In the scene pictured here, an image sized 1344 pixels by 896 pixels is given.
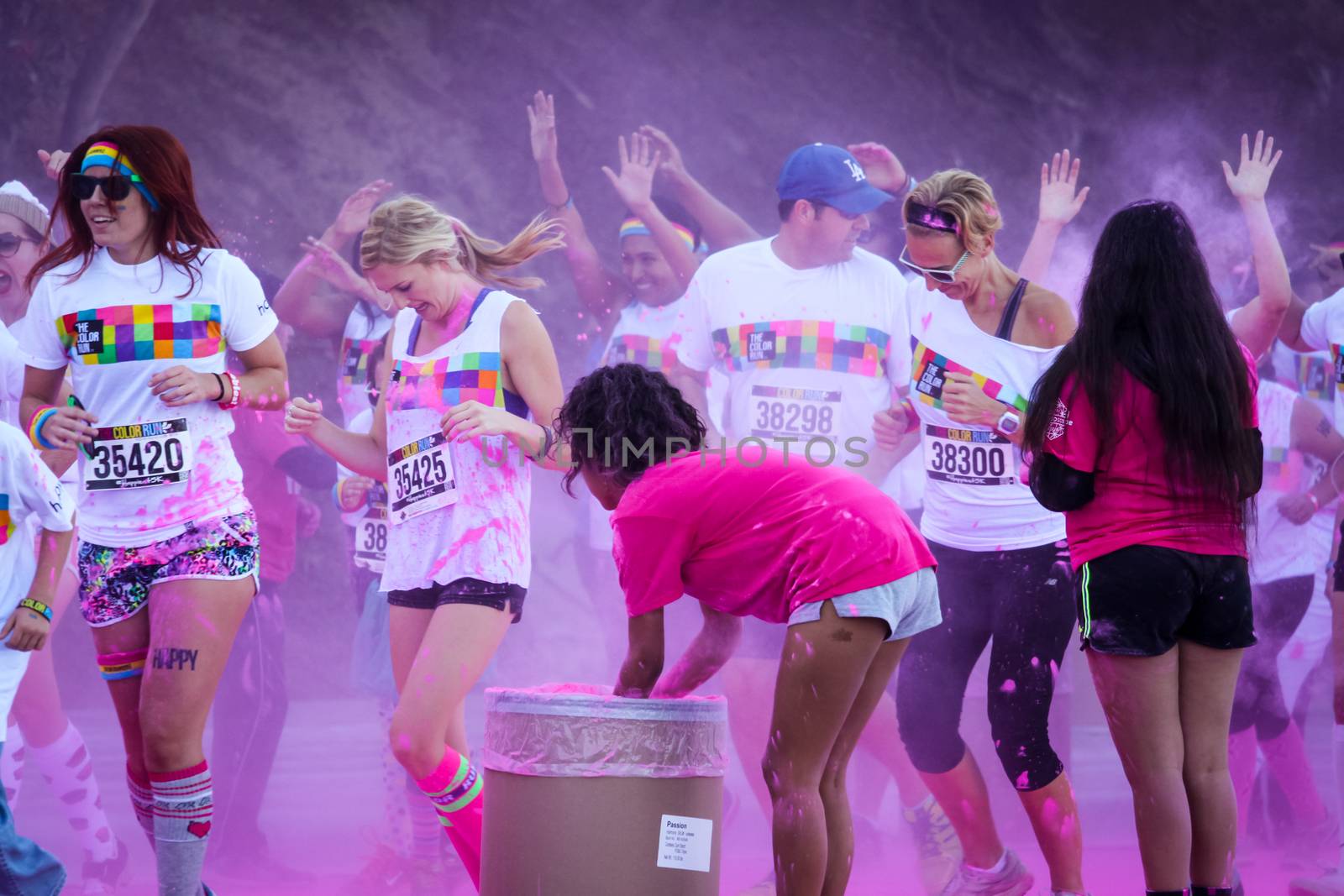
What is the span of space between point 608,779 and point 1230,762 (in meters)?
2.80

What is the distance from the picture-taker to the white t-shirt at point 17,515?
9.50 feet

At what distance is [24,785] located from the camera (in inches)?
182

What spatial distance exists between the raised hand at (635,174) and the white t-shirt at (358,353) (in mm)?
1021

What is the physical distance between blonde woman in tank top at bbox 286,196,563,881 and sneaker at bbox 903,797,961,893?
1502 mm

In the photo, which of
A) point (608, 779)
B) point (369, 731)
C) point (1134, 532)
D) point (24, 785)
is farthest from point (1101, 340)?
point (24, 785)

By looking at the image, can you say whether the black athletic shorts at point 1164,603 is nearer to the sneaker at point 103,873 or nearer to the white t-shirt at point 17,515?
the white t-shirt at point 17,515

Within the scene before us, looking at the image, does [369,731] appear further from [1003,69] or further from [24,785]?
[1003,69]

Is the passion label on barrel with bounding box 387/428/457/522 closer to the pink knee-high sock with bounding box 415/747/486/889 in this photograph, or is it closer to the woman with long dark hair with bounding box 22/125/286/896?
the woman with long dark hair with bounding box 22/125/286/896

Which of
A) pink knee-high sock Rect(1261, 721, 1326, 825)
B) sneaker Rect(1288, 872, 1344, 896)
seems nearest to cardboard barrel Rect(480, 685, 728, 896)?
sneaker Rect(1288, 872, 1344, 896)

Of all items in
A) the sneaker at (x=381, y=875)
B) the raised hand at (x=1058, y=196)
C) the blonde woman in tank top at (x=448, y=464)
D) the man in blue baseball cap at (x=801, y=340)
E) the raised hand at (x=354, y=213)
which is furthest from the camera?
the raised hand at (x=354, y=213)

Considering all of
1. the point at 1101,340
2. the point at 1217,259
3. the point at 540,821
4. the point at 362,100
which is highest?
the point at 362,100

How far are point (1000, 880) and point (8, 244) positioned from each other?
377cm

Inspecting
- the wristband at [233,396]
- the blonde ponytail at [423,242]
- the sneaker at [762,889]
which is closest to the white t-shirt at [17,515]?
the wristband at [233,396]

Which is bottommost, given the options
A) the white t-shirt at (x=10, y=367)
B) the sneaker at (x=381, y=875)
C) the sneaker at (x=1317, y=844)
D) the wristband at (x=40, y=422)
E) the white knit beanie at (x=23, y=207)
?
the sneaker at (x=1317, y=844)
